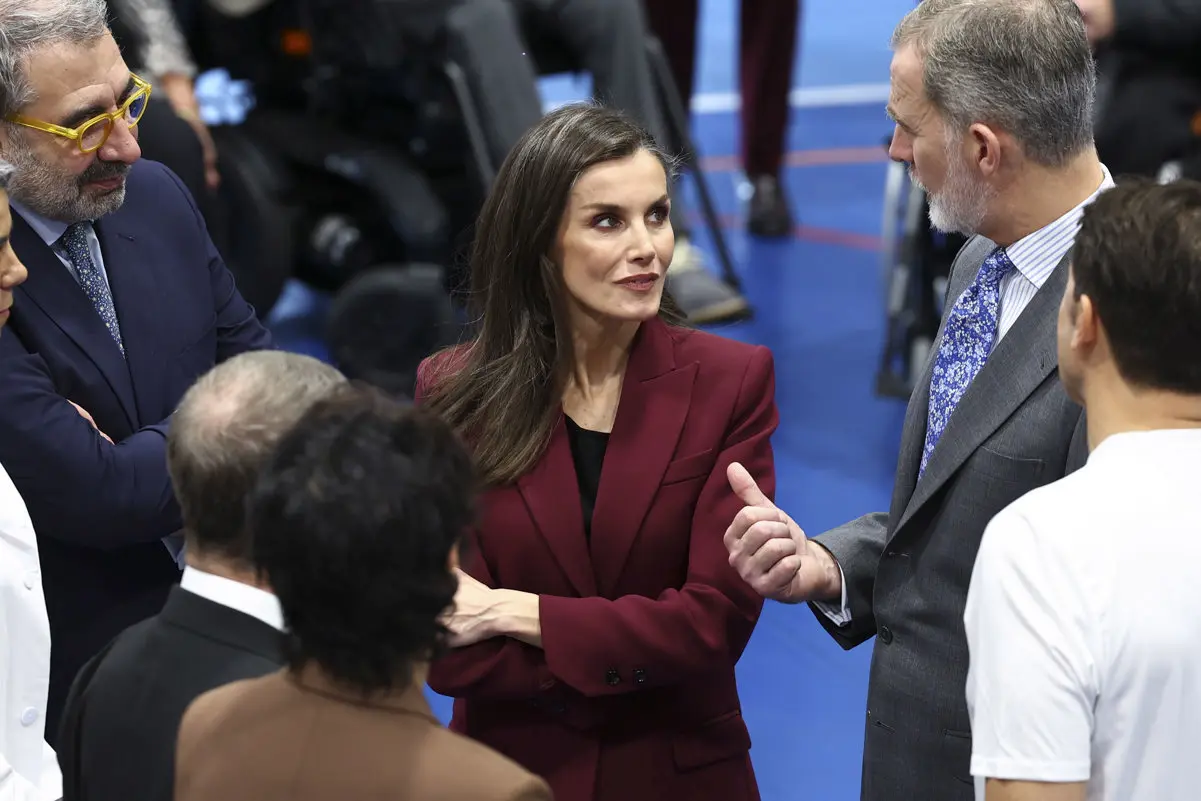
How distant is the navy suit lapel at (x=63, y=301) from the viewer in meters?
2.23

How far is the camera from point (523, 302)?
2.17 metres

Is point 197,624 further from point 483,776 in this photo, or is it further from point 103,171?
point 103,171

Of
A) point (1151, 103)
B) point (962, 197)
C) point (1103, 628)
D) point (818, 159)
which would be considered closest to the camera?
point (1103, 628)

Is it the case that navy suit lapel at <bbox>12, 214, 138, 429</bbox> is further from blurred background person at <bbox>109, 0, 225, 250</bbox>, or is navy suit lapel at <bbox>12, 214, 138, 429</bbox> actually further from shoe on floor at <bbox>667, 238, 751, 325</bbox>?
shoe on floor at <bbox>667, 238, 751, 325</bbox>

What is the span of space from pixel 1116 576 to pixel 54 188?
1668 millimetres

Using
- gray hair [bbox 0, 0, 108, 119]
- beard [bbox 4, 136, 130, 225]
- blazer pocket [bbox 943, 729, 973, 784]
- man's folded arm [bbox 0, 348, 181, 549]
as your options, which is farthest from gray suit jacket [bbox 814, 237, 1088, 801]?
gray hair [bbox 0, 0, 108, 119]

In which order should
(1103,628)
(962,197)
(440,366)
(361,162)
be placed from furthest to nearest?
(361,162), (440,366), (962,197), (1103,628)

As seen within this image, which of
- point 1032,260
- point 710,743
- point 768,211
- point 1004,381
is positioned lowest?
point 768,211

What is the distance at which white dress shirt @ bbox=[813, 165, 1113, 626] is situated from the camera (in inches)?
74.9

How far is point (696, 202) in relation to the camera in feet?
24.3

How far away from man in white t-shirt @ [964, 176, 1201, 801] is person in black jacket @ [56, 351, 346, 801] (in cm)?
73

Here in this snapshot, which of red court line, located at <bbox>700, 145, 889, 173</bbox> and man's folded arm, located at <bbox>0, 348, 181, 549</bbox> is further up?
man's folded arm, located at <bbox>0, 348, 181, 549</bbox>

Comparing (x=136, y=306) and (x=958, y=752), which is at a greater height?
(x=136, y=306)

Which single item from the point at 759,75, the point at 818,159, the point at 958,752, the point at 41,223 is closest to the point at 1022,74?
the point at 958,752
